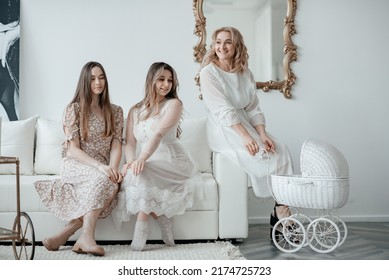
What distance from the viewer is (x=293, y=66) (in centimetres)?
368

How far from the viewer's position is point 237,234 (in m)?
2.79

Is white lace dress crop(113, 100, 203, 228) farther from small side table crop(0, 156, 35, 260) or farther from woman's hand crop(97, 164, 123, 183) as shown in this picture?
small side table crop(0, 156, 35, 260)

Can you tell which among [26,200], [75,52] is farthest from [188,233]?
[75,52]

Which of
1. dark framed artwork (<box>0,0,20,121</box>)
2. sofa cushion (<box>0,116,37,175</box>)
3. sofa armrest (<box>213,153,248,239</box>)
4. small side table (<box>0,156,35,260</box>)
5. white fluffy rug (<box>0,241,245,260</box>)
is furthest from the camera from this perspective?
dark framed artwork (<box>0,0,20,121</box>)

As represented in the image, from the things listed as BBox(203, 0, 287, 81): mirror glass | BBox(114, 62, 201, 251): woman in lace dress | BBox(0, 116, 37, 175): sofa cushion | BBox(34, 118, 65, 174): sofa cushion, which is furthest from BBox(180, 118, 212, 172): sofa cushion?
BBox(0, 116, 37, 175): sofa cushion

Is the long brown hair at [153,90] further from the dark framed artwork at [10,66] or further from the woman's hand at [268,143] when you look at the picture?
the dark framed artwork at [10,66]

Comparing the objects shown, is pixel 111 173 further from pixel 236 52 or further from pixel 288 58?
pixel 288 58

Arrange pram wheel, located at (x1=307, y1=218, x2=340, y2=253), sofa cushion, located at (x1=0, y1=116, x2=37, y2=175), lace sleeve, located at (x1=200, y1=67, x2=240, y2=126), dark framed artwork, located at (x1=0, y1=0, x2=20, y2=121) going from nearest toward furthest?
pram wheel, located at (x1=307, y1=218, x2=340, y2=253), lace sleeve, located at (x1=200, y1=67, x2=240, y2=126), sofa cushion, located at (x1=0, y1=116, x2=37, y2=175), dark framed artwork, located at (x1=0, y1=0, x2=20, y2=121)

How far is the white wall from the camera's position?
3586 millimetres

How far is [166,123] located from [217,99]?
35cm

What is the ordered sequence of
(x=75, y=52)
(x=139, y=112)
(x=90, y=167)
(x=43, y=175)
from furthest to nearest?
(x=75, y=52)
(x=43, y=175)
(x=139, y=112)
(x=90, y=167)

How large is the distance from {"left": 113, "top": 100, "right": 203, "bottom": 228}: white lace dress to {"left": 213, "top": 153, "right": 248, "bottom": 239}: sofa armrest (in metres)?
0.13

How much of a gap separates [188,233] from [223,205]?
23 centimetres

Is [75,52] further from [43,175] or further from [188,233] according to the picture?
[188,233]
